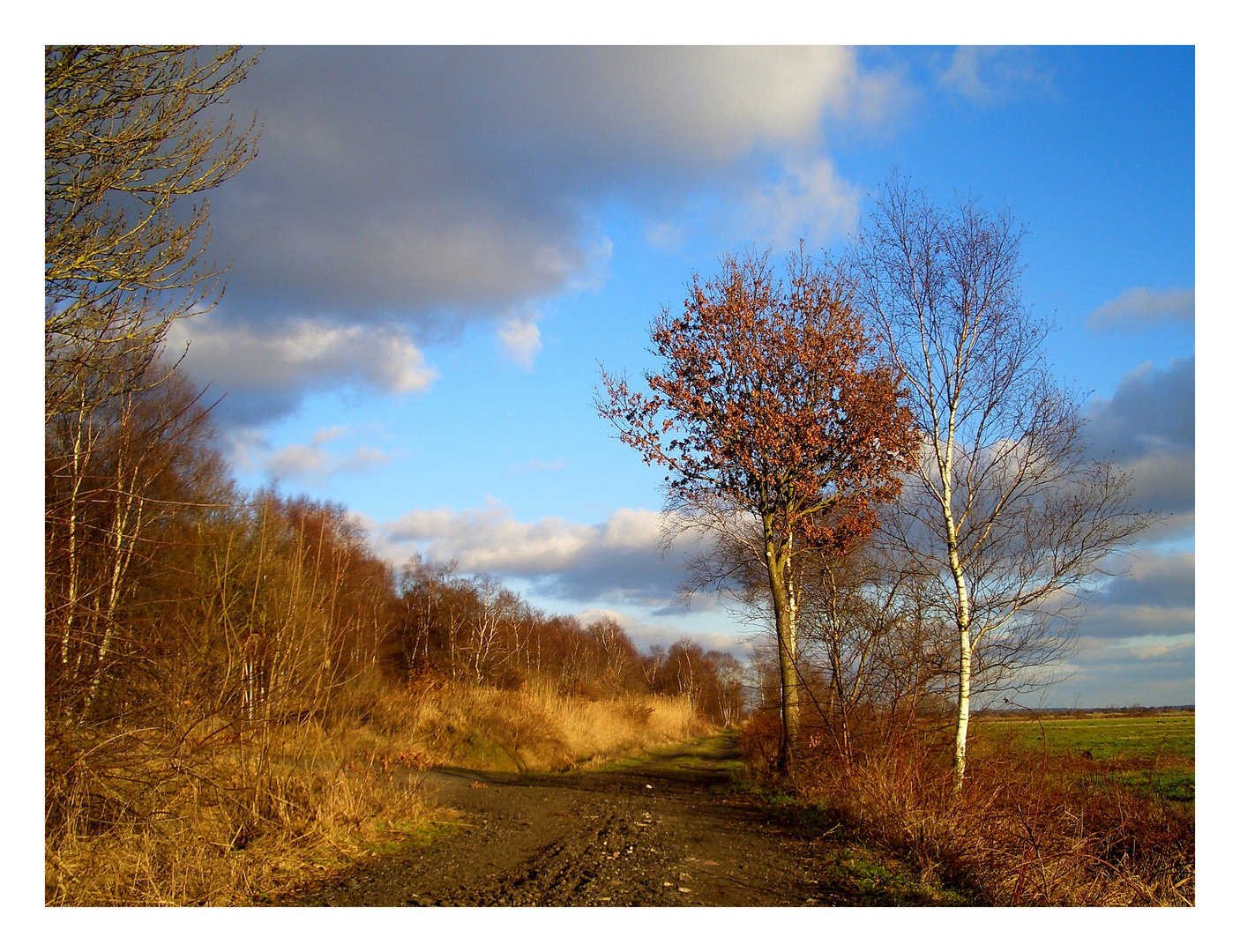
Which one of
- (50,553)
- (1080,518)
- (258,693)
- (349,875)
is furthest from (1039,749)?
(50,553)

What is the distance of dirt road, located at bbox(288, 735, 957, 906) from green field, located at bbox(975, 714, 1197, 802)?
2.65 m

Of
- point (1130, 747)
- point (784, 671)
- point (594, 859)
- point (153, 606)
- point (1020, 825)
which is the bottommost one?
point (1130, 747)

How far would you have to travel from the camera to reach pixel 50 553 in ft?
15.0

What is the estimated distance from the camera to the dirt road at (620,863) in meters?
5.43

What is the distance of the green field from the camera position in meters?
9.55

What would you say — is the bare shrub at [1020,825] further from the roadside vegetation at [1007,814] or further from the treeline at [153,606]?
the treeline at [153,606]

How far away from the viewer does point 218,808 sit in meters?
6.45

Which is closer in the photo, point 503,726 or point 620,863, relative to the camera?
point 620,863

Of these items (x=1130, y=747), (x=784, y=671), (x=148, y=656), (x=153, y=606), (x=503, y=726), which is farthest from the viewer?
(x=503, y=726)

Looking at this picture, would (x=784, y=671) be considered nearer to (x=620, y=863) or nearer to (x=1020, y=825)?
(x=1020, y=825)

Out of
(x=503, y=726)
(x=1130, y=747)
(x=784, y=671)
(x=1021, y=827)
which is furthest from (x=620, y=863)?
(x=1130, y=747)

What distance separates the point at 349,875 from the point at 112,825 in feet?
5.96

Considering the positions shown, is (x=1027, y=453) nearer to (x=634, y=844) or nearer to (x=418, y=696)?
(x=634, y=844)

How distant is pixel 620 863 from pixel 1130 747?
1503 centimetres
